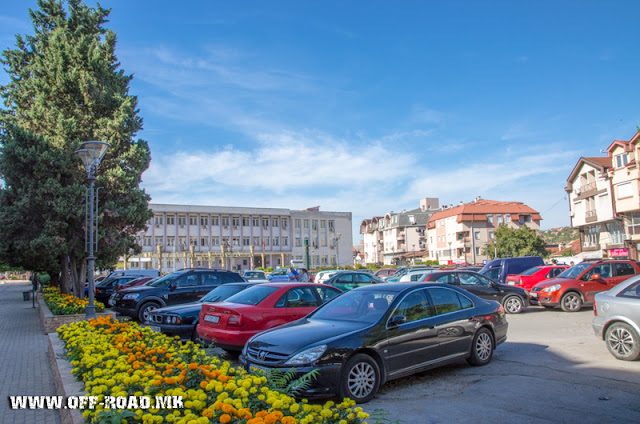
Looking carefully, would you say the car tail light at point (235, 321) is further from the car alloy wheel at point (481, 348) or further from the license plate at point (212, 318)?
the car alloy wheel at point (481, 348)

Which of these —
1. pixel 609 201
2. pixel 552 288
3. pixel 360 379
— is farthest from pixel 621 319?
pixel 609 201

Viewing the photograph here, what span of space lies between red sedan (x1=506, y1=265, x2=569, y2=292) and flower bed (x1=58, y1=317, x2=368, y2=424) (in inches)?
637

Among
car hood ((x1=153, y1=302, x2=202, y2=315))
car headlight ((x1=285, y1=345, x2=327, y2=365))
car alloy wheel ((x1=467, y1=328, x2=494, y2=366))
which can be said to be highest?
car hood ((x1=153, y1=302, x2=202, y2=315))

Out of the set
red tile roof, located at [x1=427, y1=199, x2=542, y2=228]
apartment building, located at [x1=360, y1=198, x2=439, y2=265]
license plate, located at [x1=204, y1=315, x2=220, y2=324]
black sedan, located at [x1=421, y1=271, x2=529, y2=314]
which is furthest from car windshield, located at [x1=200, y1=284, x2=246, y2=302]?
apartment building, located at [x1=360, y1=198, x2=439, y2=265]

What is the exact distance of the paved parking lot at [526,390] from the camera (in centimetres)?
555

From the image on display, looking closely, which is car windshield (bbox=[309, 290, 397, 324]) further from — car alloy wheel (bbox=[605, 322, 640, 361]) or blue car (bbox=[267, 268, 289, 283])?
blue car (bbox=[267, 268, 289, 283])

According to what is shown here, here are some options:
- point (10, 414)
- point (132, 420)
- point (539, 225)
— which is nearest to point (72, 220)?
point (10, 414)

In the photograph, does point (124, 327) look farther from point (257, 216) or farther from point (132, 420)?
point (257, 216)

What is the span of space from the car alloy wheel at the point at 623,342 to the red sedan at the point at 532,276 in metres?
10.8

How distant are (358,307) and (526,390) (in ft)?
8.48

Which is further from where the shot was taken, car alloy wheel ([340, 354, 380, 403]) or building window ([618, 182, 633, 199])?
building window ([618, 182, 633, 199])

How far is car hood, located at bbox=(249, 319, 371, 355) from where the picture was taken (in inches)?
239

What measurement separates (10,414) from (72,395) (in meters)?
2.08

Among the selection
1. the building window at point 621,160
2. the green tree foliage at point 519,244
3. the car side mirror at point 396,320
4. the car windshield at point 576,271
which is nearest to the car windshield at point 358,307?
the car side mirror at point 396,320
